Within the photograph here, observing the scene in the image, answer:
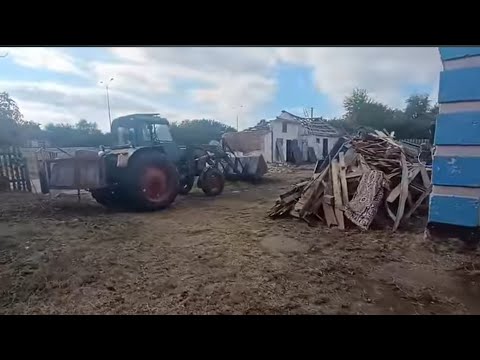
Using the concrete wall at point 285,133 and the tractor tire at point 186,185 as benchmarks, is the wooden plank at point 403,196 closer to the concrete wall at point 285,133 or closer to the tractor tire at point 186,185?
the tractor tire at point 186,185

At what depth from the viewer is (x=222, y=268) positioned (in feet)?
7.54

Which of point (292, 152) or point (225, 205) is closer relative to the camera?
point (225, 205)

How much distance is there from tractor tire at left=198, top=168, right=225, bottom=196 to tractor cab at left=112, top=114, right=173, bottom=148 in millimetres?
1158

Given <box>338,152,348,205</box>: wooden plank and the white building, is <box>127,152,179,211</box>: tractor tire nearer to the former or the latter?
<box>338,152,348,205</box>: wooden plank

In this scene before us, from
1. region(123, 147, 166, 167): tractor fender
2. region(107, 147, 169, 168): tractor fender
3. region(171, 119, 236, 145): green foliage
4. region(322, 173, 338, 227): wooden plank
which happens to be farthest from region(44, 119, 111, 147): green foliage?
region(322, 173, 338, 227): wooden plank

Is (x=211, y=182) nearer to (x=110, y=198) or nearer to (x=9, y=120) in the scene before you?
(x=110, y=198)

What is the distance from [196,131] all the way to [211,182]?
101 cm

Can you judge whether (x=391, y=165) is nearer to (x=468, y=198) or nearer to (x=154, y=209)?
(x=468, y=198)

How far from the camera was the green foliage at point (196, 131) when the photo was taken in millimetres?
5062

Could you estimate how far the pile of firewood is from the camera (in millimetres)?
3262
